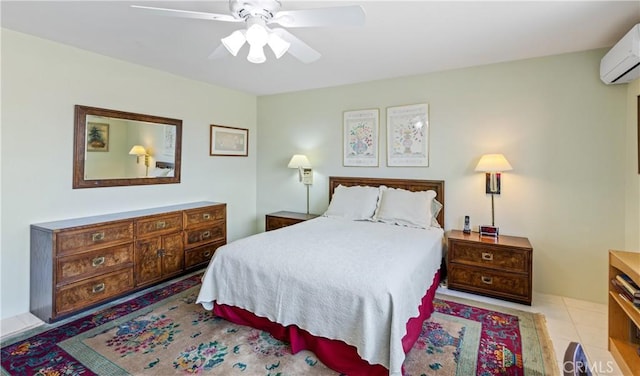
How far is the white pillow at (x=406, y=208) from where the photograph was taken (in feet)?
11.1

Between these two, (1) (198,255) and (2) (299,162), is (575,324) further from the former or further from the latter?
(1) (198,255)

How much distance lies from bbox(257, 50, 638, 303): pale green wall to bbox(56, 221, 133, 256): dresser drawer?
2.94m

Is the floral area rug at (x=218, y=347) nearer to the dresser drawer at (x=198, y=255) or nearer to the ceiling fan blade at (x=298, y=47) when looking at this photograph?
the dresser drawer at (x=198, y=255)

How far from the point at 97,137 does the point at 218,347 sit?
2433mm

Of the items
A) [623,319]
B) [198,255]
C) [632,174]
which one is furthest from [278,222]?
[632,174]

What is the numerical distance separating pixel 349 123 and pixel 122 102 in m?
2.67

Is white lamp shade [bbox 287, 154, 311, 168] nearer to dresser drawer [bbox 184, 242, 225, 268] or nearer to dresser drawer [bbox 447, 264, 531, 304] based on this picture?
dresser drawer [bbox 184, 242, 225, 268]

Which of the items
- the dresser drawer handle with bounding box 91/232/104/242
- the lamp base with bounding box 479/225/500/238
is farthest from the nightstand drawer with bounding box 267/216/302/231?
the lamp base with bounding box 479/225/500/238

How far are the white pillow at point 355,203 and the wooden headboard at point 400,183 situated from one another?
19 cm

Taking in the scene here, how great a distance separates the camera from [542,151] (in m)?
3.13

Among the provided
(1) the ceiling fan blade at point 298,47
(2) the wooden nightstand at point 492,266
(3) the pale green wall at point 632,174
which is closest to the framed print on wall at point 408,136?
(2) the wooden nightstand at point 492,266

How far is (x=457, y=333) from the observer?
2398 millimetres

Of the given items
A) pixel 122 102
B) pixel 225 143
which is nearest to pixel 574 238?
pixel 225 143

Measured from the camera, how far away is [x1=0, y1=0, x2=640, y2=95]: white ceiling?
218 cm
